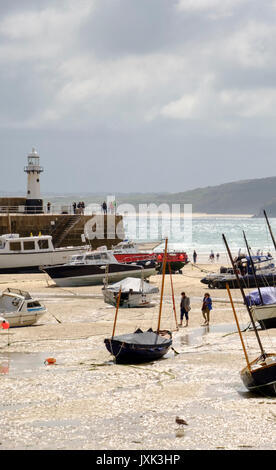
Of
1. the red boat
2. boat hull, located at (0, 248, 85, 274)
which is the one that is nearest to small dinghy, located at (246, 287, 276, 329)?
the red boat

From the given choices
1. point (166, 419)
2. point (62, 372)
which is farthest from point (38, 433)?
point (62, 372)

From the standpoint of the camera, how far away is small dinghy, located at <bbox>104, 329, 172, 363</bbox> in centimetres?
2102

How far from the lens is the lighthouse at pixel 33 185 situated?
63.2 m

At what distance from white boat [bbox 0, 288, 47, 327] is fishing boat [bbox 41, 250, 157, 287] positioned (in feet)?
48.3

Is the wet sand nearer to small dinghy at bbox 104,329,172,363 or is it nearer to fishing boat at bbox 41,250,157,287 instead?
small dinghy at bbox 104,329,172,363

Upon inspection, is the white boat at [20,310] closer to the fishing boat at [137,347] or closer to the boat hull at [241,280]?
the fishing boat at [137,347]

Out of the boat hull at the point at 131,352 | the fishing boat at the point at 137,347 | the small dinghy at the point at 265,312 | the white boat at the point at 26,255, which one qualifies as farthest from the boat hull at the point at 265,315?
the white boat at the point at 26,255

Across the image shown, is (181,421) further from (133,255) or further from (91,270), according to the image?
(133,255)

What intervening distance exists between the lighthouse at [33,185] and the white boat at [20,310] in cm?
3461

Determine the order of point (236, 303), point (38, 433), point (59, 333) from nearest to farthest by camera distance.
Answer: point (38, 433)
point (59, 333)
point (236, 303)

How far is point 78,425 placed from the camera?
1514 cm

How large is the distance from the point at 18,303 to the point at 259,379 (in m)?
13.4
